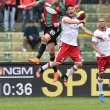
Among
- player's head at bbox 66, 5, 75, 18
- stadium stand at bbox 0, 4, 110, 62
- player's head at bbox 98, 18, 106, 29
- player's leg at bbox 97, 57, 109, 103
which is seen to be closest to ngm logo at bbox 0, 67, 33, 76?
stadium stand at bbox 0, 4, 110, 62

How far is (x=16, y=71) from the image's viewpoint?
66.0 feet

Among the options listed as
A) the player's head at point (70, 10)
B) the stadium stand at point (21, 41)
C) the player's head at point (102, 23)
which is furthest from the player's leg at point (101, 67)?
the stadium stand at point (21, 41)

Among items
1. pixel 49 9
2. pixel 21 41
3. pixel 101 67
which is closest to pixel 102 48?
pixel 101 67

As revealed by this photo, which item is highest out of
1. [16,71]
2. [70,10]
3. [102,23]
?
[70,10]

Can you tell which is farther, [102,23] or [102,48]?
[102,48]

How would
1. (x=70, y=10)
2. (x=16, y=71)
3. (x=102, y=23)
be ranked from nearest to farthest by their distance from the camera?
(x=70, y=10), (x=102, y=23), (x=16, y=71)

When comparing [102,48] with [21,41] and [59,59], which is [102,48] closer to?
[59,59]

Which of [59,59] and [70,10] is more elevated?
[70,10]

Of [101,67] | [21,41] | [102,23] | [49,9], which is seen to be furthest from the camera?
[21,41]

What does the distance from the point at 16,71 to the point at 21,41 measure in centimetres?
313

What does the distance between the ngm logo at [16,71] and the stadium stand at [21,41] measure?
862mm
